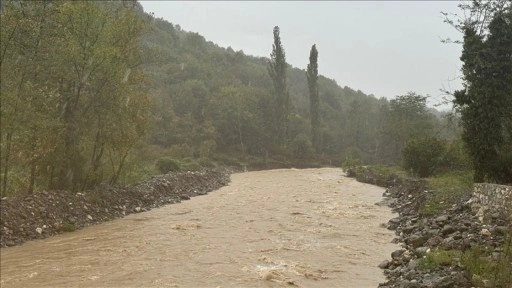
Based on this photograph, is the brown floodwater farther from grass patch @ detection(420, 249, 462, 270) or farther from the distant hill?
the distant hill

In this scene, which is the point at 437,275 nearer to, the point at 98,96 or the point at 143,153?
the point at 98,96

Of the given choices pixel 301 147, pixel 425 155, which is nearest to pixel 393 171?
pixel 425 155

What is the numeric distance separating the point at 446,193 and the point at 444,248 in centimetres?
877

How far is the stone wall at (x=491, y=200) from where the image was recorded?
12.2 m

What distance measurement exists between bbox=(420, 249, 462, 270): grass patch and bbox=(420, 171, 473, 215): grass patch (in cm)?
686

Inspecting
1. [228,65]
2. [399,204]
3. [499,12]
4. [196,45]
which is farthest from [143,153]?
[196,45]

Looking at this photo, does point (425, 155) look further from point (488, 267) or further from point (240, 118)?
point (240, 118)

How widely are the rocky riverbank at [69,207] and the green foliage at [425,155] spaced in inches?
636

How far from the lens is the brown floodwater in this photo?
10.9 meters

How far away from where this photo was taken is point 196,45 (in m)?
113

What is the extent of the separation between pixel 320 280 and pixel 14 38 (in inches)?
571

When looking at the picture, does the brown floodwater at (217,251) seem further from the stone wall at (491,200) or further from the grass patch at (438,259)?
the stone wall at (491,200)

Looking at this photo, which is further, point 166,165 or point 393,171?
point 166,165

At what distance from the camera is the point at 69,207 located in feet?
62.3
